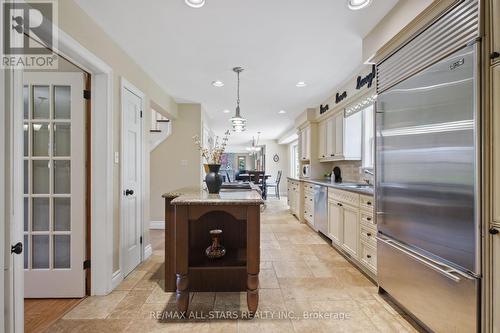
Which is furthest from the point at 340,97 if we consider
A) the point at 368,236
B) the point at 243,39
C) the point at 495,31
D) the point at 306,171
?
the point at 495,31

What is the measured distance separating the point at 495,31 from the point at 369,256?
2153 mm

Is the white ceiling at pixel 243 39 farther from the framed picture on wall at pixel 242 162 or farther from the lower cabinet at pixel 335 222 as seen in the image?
the framed picture on wall at pixel 242 162

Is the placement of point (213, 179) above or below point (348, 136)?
below

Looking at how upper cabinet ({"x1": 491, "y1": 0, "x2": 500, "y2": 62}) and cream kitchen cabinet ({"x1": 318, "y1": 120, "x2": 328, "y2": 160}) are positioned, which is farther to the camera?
cream kitchen cabinet ({"x1": 318, "y1": 120, "x2": 328, "y2": 160})

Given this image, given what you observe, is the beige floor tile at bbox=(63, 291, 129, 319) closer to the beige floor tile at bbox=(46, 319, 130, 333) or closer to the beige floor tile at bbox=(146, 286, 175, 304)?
the beige floor tile at bbox=(46, 319, 130, 333)

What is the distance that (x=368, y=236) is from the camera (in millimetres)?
2807

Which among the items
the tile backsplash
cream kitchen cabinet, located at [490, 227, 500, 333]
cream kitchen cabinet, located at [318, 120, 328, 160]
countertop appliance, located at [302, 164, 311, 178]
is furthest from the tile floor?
countertop appliance, located at [302, 164, 311, 178]

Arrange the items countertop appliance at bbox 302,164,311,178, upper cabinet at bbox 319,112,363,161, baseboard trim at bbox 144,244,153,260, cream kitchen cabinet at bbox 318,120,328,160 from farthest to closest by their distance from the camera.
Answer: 1. countertop appliance at bbox 302,164,311,178
2. cream kitchen cabinet at bbox 318,120,328,160
3. upper cabinet at bbox 319,112,363,161
4. baseboard trim at bbox 144,244,153,260

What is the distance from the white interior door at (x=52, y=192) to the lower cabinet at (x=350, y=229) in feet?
9.20

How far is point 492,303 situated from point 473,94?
112cm

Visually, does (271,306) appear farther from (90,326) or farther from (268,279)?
(90,326)

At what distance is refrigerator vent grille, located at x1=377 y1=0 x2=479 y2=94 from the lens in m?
1.51

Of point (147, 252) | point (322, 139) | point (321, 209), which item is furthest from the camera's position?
point (322, 139)

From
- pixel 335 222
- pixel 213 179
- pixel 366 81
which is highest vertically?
pixel 366 81
